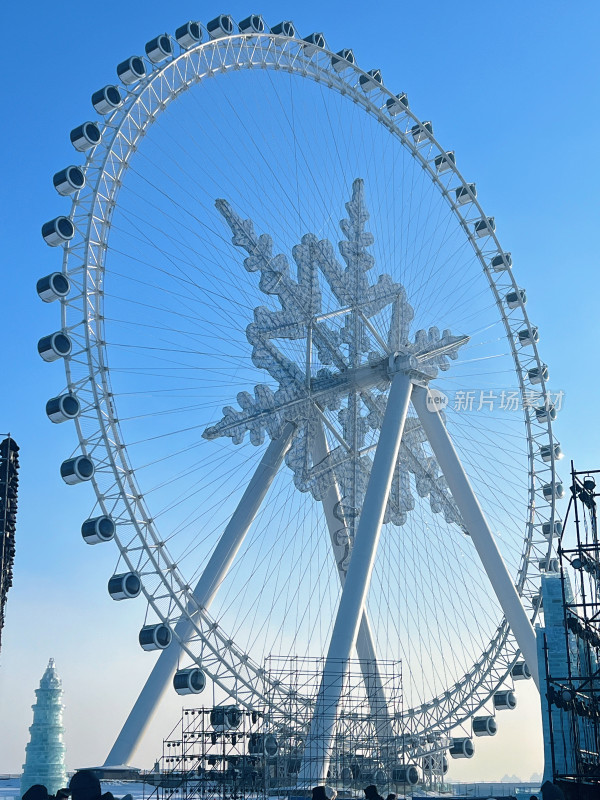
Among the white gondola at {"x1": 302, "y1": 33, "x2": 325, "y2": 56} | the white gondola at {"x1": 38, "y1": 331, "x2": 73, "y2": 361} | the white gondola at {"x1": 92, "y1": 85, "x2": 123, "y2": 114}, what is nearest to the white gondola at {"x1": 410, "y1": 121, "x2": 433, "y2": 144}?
the white gondola at {"x1": 302, "y1": 33, "x2": 325, "y2": 56}

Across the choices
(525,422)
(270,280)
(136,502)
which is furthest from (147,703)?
(525,422)

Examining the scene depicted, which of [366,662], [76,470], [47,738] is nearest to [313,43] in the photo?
[76,470]

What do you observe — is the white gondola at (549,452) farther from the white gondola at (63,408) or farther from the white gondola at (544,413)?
the white gondola at (63,408)

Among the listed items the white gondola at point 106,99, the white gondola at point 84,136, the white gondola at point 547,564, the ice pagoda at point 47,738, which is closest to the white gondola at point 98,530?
the white gondola at point 84,136

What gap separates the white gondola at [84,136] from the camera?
2795 centimetres

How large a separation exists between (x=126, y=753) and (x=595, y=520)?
40.4 feet

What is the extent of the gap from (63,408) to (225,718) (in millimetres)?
8642

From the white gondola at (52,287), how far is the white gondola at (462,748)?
17623 mm

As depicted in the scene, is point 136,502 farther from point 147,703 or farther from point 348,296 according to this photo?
point 348,296

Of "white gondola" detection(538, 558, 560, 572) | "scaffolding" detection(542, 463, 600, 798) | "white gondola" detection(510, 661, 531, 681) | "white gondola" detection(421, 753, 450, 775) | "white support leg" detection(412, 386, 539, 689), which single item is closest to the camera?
"scaffolding" detection(542, 463, 600, 798)

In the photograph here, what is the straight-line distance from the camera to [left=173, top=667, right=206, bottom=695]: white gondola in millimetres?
25688

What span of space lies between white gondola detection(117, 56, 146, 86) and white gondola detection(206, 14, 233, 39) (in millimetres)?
2878

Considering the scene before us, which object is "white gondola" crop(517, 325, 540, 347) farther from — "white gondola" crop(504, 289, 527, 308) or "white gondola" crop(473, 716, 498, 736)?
"white gondola" crop(473, 716, 498, 736)

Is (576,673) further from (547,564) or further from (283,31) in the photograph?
(283,31)
